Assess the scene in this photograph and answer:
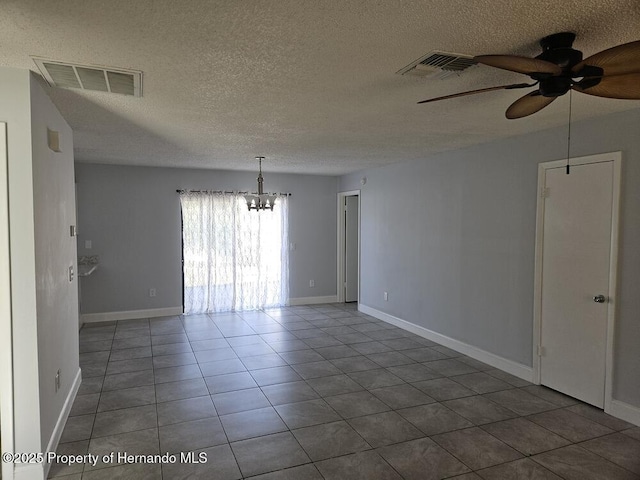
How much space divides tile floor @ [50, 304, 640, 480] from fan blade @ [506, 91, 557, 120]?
2153mm

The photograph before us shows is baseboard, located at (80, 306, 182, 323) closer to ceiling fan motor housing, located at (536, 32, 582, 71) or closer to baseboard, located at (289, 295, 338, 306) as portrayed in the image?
baseboard, located at (289, 295, 338, 306)

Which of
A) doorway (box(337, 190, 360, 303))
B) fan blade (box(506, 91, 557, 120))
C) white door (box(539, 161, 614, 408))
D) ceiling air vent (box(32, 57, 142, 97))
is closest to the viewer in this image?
fan blade (box(506, 91, 557, 120))

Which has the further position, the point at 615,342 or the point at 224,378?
the point at 224,378

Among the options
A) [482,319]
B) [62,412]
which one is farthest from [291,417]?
[482,319]

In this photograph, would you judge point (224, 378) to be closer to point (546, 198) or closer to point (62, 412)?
point (62, 412)

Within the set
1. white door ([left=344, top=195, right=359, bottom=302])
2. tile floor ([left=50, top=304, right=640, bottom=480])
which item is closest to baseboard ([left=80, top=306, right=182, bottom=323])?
tile floor ([left=50, top=304, right=640, bottom=480])

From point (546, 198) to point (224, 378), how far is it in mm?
3482

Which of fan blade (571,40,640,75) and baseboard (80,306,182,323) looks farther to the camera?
baseboard (80,306,182,323)

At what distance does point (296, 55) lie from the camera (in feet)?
6.87

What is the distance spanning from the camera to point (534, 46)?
1.99m

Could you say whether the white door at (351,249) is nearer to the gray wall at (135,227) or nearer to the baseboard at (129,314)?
the gray wall at (135,227)

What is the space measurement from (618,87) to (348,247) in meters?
6.11

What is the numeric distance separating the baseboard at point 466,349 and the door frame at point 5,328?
4113mm

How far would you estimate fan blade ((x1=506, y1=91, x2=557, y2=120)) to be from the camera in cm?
205
